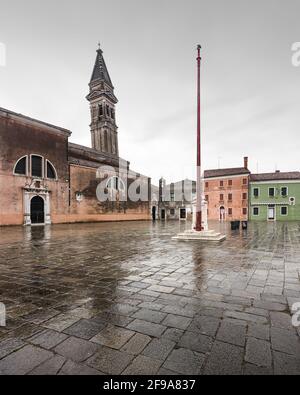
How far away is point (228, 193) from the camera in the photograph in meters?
34.0

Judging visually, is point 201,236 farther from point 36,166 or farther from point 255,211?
point 255,211

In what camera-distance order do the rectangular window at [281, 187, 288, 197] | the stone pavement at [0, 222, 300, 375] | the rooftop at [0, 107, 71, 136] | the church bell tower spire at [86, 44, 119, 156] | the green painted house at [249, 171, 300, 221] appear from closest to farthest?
the stone pavement at [0, 222, 300, 375], the rooftop at [0, 107, 71, 136], the green painted house at [249, 171, 300, 221], the rectangular window at [281, 187, 288, 197], the church bell tower spire at [86, 44, 119, 156]

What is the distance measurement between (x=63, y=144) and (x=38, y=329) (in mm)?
23424

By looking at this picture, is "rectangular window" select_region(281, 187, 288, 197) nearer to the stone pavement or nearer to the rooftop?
the rooftop

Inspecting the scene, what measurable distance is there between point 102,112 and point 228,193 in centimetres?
2680

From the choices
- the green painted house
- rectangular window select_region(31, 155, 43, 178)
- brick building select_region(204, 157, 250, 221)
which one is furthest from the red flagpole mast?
the green painted house

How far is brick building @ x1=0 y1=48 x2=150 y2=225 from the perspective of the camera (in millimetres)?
18797

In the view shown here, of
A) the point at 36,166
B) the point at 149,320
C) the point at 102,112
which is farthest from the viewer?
the point at 102,112

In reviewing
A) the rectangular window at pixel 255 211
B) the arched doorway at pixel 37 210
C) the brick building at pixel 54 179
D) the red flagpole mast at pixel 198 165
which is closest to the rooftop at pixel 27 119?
the brick building at pixel 54 179

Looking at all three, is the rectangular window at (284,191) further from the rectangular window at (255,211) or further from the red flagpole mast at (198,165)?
the red flagpole mast at (198,165)

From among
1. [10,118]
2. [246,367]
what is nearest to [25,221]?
[10,118]

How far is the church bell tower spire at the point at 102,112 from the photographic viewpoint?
41.4 meters

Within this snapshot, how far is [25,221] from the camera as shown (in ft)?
62.7

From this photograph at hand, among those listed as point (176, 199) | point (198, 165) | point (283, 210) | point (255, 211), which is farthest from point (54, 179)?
point (283, 210)
